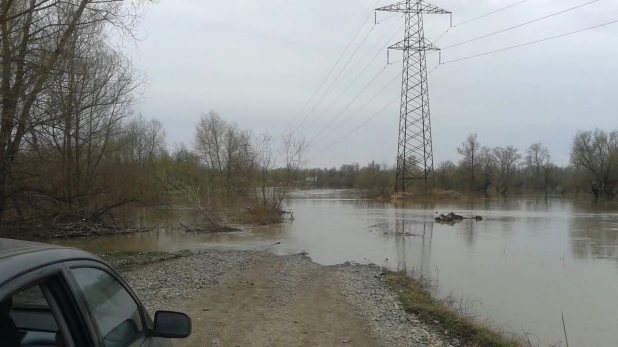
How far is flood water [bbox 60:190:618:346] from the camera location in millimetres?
12086

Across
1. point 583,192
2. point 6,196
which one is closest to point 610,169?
point 583,192

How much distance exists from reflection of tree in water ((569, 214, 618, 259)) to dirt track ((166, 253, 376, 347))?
1381cm

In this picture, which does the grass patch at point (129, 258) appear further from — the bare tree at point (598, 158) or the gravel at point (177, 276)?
the bare tree at point (598, 158)

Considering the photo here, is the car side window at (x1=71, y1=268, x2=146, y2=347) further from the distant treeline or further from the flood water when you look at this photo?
the distant treeline

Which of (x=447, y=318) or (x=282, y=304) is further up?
(x=282, y=304)

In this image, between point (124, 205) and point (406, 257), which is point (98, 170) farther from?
point (406, 257)

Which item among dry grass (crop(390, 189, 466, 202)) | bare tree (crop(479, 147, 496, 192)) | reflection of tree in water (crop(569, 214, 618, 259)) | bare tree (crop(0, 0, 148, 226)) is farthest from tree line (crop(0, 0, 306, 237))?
bare tree (crop(479, 147, 496, 192))

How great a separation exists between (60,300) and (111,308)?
2.01 feet

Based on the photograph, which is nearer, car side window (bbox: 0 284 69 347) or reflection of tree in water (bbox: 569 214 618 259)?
car side window (bbox: 0 284 69 347)

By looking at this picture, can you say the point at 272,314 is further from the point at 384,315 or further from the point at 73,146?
A: the point at 73,146

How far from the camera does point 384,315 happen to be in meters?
10.1

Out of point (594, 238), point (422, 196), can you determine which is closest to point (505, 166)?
point (422, 196)

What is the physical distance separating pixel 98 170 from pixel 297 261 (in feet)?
54.2

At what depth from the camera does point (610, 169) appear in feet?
289
